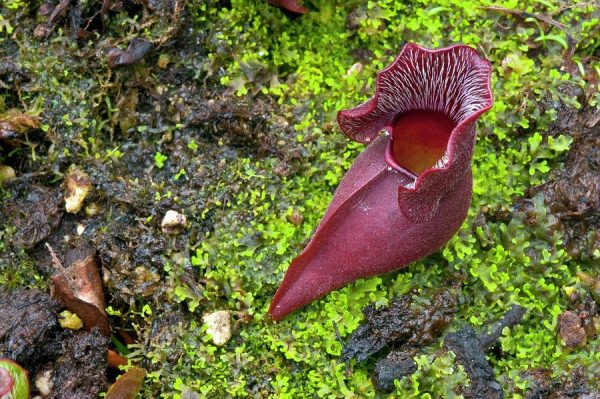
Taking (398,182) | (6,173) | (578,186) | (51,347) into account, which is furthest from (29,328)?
(578,186)

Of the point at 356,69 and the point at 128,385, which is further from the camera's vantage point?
the point at 356,69

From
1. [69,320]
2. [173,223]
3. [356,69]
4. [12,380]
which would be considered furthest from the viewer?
[356,69]

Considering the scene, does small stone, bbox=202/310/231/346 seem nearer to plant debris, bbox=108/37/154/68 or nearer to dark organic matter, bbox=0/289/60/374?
dark organic matter, bbox=0/289/60/374

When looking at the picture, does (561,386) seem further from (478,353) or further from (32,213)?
(32,213)

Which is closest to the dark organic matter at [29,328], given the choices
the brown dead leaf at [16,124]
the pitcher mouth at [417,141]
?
the brown dead leaf at [16,124]

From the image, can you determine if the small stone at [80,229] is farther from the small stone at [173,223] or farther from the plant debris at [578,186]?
the plant debris at [578,186]

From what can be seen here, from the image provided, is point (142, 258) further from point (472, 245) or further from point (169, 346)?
point (472, 245)

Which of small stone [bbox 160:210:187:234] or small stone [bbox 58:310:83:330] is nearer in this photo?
small stone [bbox 58:310:83:330]

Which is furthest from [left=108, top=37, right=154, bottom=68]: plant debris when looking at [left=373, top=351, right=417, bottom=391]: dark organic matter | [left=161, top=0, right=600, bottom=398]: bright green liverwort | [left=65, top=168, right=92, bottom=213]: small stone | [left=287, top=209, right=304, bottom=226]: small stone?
[left=373, top=351, right=417, bottom=391]: dark organic matter
